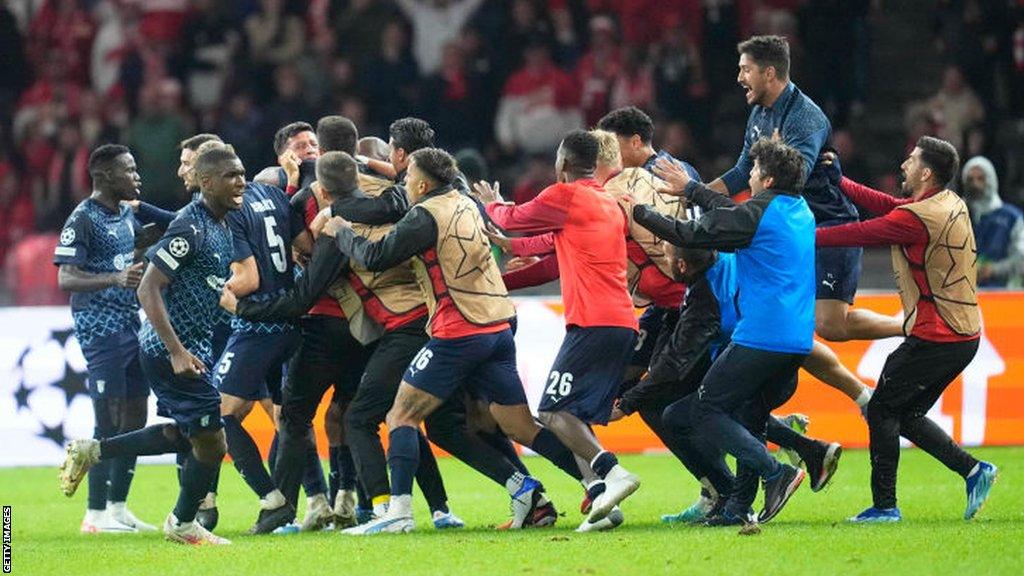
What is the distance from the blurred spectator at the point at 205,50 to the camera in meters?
22.1

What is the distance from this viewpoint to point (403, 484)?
1042 centimetres

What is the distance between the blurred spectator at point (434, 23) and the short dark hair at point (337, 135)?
32.9 feet

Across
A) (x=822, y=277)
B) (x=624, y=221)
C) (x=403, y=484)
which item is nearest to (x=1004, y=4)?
(x=822, y=277)

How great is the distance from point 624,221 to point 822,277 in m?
1.73

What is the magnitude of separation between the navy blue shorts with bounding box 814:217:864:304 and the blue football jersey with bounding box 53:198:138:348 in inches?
166

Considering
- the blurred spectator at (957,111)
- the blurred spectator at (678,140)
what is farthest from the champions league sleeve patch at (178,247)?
the blurred spectator at (957,111)

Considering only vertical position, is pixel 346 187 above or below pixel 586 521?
above

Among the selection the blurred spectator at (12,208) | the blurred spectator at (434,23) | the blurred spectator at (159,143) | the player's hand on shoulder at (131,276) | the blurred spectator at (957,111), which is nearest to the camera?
the player's hand on shoulder at (131,276)

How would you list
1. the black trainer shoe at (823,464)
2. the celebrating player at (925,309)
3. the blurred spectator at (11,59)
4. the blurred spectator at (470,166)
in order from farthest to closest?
the blurred spectator at (11,59) → the blurred spectator at (470,166) → the black trainer shoe at (823,464) → the celebrating player at (925,309)

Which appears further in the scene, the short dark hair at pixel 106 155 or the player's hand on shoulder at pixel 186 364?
the short dark hair at pixel 106 155

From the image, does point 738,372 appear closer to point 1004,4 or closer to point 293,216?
point 293,216

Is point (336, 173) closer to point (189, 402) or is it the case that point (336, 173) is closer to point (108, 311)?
point (189, 402)

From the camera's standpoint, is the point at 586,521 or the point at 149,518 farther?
the point at 149,518

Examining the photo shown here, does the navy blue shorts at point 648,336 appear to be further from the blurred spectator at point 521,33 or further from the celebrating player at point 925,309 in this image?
the blurred spectator at point 521,33
